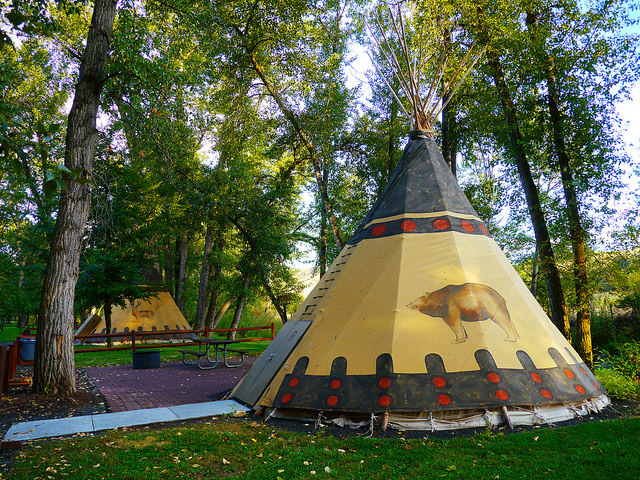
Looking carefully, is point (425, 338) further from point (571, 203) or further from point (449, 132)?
point (449, 132)

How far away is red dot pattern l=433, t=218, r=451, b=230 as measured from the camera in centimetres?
659

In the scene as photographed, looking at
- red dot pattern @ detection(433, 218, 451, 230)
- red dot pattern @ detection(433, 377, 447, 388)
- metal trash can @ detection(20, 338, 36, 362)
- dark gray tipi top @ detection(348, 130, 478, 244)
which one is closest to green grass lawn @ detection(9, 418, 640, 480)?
red dot pattern @ detection(433, 377, 447, 388)

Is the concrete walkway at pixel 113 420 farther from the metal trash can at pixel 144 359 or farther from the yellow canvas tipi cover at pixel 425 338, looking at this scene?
the metal trash can at pixel 144 359

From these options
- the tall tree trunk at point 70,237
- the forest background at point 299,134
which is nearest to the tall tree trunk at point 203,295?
the forest background at point 299,134

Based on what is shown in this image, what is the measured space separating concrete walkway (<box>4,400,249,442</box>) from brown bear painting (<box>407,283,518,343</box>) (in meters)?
2.87

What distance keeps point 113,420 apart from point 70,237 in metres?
3.45

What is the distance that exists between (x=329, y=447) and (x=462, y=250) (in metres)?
3.35

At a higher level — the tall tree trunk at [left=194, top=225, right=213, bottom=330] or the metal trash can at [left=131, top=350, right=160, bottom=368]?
the tall tree trunk at [left=194, top=225, right=213, bottom=330]

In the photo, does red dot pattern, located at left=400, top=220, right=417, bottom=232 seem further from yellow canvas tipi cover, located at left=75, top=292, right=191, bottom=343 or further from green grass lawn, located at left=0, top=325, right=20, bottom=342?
green grass lawn, located at left=0, top=325, right=20, bottom=342

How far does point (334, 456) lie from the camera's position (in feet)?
13.9

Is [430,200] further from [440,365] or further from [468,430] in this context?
[468,430]

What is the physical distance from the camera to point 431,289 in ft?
19.6

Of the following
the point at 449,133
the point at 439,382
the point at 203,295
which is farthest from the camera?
the point at 203,295

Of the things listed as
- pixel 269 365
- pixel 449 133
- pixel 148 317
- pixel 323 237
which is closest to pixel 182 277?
pixel 148 317
